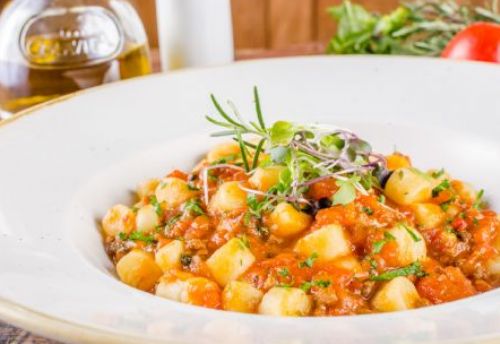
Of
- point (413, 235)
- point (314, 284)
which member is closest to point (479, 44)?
point (413, 235)

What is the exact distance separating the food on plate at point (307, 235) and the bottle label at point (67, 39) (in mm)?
810

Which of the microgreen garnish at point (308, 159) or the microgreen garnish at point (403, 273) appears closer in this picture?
the microgreen garnish at point (403, 273)

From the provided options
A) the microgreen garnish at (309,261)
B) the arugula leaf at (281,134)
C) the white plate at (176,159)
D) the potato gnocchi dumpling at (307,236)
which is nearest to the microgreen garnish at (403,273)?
the potato gnocchi dumpling at (307,236)

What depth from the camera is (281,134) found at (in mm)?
2246

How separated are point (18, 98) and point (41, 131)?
547 mm

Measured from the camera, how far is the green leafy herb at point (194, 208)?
229 centimetres

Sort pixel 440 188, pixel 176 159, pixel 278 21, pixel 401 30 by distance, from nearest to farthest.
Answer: pixel 440 188 < pixel 176 159 < pixel 401 30 < pixel 278 21

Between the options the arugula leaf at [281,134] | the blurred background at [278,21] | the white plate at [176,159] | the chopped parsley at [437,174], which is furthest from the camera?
the blurred background at [278,21]

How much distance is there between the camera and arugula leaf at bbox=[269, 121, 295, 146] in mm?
2242

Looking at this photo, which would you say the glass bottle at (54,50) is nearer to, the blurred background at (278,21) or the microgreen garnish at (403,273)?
the microgreen garnish at (403,273)

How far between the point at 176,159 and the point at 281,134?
Result: 59 centimetres

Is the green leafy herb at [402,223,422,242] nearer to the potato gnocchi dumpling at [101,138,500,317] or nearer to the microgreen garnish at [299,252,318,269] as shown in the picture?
the potato gnocchi dumpling at [101,138,500,317]

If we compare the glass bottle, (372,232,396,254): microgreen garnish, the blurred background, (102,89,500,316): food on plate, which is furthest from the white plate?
the blurred background

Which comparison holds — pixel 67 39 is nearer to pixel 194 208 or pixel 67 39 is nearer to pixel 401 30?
pixel 194 208
